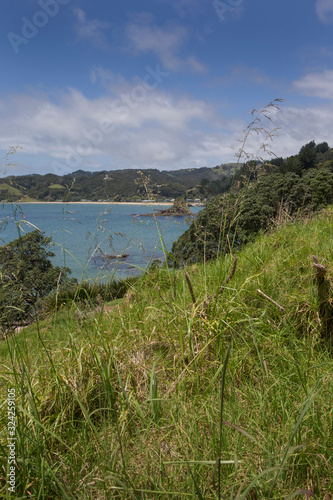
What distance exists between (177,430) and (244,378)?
0.70 metres

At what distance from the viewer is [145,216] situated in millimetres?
3721

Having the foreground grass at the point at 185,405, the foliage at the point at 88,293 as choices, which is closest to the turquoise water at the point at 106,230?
the foliage at the point at 88,293

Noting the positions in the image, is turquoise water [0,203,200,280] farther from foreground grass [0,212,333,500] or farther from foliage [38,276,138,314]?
foreground grass [0,212,333,500]

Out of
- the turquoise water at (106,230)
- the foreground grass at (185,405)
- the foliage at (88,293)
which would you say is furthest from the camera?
the turquoise water at (106,230)

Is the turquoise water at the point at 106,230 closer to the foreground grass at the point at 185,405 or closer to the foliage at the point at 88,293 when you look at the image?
the foliage at the point at 88,293

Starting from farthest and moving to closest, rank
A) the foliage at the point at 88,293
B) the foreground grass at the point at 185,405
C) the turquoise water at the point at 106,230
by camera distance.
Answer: the turquoise water at the point at 106,230 → the foliage at the point at 88,293 → the foreground grass at the point at 185,405

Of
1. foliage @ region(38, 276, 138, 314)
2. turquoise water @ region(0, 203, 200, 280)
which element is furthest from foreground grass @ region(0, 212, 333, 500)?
turquoise water @ region(0, 203, 200, 280)

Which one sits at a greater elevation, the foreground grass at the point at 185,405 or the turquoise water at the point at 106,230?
the turquoise water at the point at 106,230

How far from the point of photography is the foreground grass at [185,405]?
1351 mm

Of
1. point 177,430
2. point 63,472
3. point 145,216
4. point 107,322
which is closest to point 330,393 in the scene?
point 177,430

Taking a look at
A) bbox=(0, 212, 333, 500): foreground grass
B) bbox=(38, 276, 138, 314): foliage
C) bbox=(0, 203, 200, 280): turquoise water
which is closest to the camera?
bbox=(0, 212, 333, 500): foreground grass

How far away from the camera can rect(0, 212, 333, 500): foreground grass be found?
135 centimetres

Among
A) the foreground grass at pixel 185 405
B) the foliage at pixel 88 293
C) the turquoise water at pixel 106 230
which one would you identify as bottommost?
the foreground grass at pixel 185 405

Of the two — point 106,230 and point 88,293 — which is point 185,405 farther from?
point 88,293
